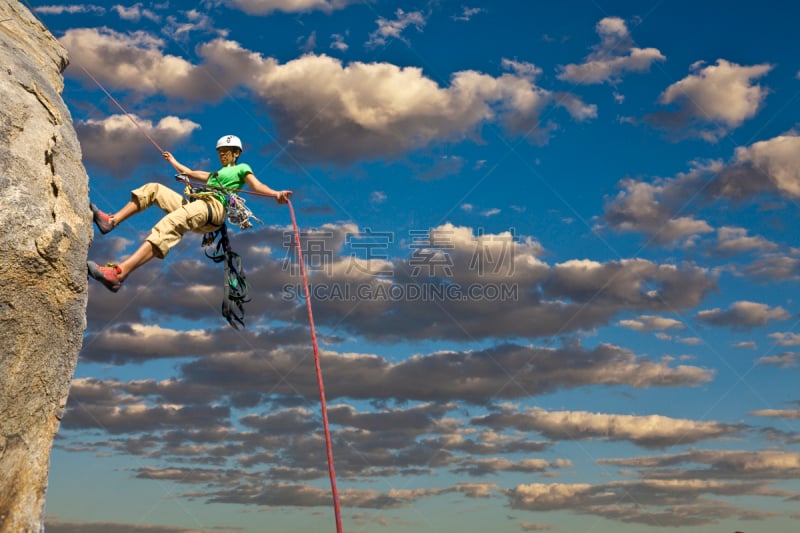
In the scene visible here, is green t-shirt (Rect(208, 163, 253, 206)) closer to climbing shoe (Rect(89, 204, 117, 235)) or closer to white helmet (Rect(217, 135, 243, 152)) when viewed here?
white helmet (Rect(217, 135, 243, 152))

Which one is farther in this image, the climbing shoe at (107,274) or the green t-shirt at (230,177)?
the green t-shirt at (230,177)

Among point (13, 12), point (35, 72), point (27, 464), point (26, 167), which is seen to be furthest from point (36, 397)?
point (13, 12)

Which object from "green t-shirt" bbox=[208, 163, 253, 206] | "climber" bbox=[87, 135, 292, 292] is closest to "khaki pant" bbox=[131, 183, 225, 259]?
"climber" bbox=[87, 135, 292, 292]

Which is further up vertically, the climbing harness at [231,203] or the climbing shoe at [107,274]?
the climbing harness at [231,203]

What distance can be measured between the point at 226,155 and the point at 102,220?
3.56 m

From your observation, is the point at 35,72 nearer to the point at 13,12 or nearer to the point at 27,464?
the point at 13,12

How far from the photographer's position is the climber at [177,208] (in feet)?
42.0

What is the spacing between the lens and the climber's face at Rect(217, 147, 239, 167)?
15.8 meters

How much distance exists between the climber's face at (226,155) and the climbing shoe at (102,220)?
3168mm

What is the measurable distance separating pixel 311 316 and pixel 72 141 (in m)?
4.48

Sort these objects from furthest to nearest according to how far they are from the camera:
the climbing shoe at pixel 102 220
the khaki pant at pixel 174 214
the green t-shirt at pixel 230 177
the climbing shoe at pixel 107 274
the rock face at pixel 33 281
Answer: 1. the green t-shirt at pixel 230 177
2. the khaki pant at pixel 174 214
3. the climbing shoe at pixel 102 220
4. the climbing shoe at pixel 107 274
5. the rock face at pixel 33 281

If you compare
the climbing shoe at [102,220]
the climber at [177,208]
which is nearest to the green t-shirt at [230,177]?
the climber at [177,208]

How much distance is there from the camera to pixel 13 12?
13.2 m

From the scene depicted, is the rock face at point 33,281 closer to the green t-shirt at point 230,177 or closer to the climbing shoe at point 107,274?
→ the climbing shoe at point 107,274
